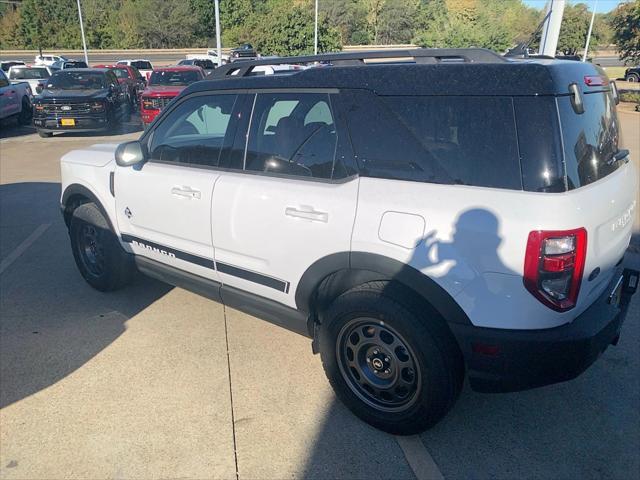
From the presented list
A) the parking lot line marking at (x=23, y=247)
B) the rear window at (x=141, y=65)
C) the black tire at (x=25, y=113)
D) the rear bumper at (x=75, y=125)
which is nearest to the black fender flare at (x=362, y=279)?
the parking lot line marking at (x=23, y=247)

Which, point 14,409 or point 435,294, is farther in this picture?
point 14,409

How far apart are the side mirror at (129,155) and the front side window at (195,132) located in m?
0.11

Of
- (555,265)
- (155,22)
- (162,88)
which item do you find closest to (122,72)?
(162,88)

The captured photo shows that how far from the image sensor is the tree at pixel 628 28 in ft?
78.0

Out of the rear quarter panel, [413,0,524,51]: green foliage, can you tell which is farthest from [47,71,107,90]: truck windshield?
[413,0,524,51]: green foliage

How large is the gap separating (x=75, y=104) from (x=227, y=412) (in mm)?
13095

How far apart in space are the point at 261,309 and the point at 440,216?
4.61 feet

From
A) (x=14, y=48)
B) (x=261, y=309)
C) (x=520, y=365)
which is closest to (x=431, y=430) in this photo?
(x=520, y=365)

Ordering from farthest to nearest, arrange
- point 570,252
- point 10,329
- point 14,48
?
point 14,48, point 10,329, point 570,252

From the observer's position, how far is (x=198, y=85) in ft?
11.4

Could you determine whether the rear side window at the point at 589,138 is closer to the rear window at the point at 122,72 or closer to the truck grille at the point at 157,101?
the truck grille at the point at 157,101

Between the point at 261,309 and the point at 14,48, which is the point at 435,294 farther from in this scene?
the point at 14,48

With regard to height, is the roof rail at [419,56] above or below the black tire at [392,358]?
above

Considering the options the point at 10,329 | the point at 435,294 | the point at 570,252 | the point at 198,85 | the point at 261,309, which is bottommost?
the point at 10,329
